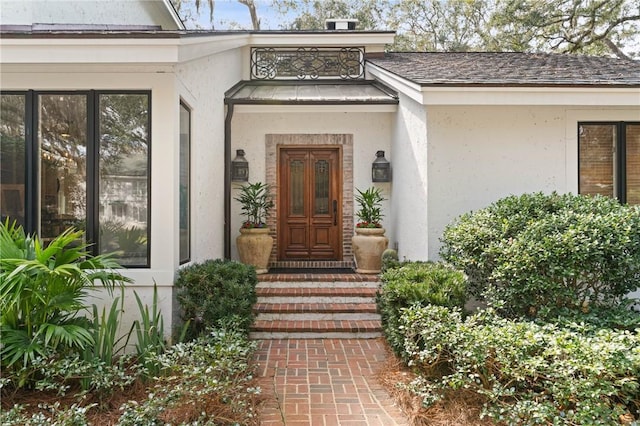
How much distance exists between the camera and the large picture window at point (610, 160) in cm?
645

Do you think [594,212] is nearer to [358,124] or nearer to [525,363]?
[525,363]

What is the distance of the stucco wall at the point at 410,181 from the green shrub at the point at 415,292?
1264mm

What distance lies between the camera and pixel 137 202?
5137 millimetres

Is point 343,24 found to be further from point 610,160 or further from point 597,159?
point 610,160

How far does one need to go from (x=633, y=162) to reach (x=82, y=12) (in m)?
10.4

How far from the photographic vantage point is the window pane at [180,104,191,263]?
18.4 ft

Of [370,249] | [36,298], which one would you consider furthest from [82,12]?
[370,249]

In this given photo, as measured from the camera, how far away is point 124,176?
5121 millimetres

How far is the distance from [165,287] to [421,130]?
14.0 feet

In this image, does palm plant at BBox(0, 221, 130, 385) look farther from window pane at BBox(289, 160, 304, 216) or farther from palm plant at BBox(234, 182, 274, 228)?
window pane at BBox(289, 160, 304, 216)

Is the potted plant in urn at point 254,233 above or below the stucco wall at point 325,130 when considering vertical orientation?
below

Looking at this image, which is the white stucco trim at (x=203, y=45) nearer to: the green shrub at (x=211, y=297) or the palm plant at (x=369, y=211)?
the green shrub at (x=211, y=297)

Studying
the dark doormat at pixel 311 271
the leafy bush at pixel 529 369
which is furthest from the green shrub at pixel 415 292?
the dark doormat at pixel 311 271

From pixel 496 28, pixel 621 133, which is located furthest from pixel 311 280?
pixel 496 28
